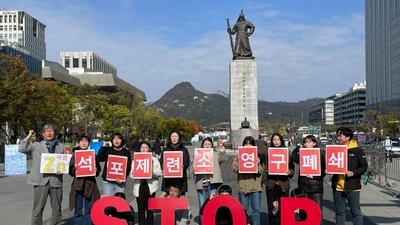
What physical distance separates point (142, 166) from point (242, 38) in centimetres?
3092

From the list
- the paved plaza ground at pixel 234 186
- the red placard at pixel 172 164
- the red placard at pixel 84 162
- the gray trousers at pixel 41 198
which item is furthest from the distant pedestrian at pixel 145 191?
the paved plaza ground at pixel 234 186

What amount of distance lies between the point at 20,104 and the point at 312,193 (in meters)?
30.9

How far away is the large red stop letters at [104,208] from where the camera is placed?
8156 millimetres

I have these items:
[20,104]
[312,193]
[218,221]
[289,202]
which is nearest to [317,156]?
[312,193]

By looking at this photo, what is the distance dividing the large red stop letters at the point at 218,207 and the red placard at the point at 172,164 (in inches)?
90.6

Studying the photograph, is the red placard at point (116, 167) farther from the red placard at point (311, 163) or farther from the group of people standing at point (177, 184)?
the red placard at point (311, 163)

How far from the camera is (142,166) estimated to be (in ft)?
32.6

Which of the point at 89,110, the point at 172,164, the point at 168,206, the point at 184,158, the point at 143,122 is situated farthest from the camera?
the point at 143,122

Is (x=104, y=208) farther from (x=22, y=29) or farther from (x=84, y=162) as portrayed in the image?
(x=22, y=29)

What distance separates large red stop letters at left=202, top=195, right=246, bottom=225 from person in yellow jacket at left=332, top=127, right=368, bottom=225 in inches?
96.8

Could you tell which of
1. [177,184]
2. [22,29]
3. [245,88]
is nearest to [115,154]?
[177,184]

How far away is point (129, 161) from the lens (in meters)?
10.1

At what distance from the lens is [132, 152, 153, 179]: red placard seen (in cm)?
993

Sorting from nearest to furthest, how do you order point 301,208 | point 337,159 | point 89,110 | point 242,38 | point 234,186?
point 301,208
point 337,159
point 234,186
point 242,38
point 89,110
